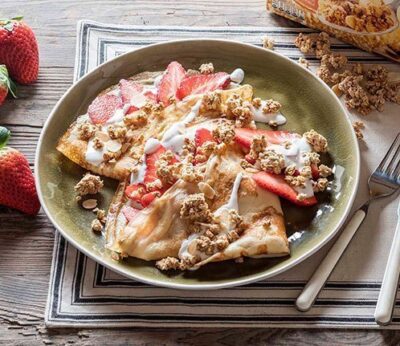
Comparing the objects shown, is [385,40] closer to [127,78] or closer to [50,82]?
[127,78]

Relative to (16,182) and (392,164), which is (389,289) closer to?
(392,164)

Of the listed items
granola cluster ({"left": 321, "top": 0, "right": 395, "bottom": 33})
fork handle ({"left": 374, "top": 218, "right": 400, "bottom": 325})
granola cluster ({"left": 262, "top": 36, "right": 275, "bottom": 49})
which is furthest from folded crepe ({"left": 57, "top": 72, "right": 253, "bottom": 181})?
fork handle ({"left": 374, "top": 218, "right": 400, "bottom": 325})

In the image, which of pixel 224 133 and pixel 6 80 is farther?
pixel 6 80

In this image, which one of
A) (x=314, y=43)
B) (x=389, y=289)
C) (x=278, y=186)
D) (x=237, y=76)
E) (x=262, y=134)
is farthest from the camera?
(x=314, y=43)

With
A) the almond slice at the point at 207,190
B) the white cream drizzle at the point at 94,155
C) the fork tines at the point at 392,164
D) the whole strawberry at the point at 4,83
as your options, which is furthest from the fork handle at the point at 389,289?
the whole strawberry at the point at 4,83

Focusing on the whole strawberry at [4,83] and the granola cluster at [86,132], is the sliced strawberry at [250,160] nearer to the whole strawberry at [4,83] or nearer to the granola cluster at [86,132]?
the granola cluster at [86,132]

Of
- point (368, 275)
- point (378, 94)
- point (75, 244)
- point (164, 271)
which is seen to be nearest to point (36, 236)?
point (75, 244)

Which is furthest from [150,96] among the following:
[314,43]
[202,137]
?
[314,43]
